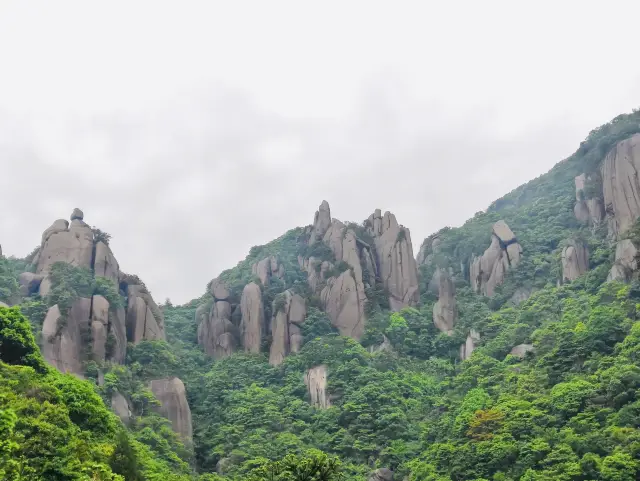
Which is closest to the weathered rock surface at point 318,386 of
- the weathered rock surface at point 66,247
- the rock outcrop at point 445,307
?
the rock outcrop at point 445,307

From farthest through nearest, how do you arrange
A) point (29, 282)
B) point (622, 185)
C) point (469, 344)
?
point (622, 185), point (469, 344), point (29, 282)

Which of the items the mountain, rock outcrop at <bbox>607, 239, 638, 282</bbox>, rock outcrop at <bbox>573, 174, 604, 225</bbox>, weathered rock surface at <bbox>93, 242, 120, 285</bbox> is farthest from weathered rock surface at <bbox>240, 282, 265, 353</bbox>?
rock outcrop at <bbox>573, 174, 604, 225</bbox>

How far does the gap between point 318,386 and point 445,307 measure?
1503 centimetres

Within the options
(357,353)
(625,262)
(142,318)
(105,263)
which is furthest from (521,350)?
(105,263)

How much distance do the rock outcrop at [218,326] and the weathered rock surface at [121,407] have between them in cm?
1623

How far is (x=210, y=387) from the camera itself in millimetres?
50438

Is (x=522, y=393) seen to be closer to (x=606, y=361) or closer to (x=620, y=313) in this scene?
(x=606, y=361)

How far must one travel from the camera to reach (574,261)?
54406 mm

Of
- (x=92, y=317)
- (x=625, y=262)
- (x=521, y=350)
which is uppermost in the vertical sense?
(x=92, y=317)

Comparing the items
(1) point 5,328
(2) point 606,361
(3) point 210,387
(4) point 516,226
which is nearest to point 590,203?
(4) point 516,226

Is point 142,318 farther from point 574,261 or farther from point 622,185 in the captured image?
point 622,185

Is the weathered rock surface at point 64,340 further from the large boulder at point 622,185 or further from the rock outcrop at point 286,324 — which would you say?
the large boulder at point 622,185

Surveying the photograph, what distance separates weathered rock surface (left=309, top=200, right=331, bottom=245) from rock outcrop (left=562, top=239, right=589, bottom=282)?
942 inches

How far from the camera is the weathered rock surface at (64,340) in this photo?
42562 millimetres
